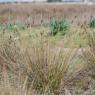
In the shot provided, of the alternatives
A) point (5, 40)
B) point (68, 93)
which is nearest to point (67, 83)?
point (68, 93)

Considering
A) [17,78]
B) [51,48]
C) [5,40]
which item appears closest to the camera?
[17,78]

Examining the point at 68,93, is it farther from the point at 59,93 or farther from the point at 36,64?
the point at 36,64

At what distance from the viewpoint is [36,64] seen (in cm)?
450

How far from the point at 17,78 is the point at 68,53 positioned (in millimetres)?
647

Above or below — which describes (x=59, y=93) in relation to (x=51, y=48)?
below

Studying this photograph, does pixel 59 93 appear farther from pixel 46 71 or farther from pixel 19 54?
pixel 19 54

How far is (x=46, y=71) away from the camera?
445cm

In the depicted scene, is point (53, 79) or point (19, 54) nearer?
point (53, 79)

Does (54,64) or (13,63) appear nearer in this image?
(54,64)

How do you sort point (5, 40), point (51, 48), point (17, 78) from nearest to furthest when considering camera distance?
point (17, 78)
point (51, 48)
point (5, 40)

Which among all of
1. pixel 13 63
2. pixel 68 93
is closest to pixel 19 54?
pixel 13 63

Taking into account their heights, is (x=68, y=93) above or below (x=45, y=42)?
below

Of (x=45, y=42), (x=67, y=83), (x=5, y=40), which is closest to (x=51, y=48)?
(x=45, y=42)

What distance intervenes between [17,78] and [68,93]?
58cm
